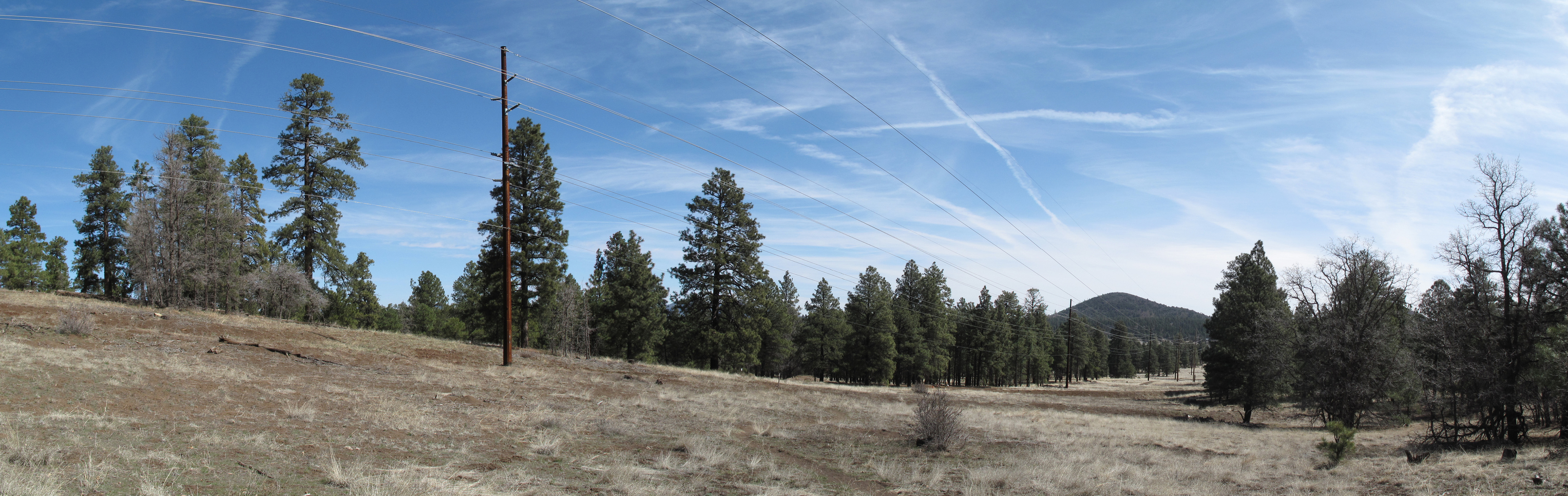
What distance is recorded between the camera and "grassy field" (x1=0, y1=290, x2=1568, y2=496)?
307 inches

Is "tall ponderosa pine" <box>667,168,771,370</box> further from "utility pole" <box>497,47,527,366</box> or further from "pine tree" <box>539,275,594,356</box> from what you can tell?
"utility pole" <box>497,47,527,366</box>

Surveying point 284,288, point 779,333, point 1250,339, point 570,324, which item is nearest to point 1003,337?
point 779,333

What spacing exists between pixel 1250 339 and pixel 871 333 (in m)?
34.5

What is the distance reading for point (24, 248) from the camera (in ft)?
184

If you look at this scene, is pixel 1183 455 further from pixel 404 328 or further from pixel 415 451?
pixel 404 328

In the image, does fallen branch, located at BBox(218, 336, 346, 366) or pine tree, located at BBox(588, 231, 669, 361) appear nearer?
fallen branch, located at BBox(218, 336, 346, 366)

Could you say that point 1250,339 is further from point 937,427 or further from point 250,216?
point 250,216

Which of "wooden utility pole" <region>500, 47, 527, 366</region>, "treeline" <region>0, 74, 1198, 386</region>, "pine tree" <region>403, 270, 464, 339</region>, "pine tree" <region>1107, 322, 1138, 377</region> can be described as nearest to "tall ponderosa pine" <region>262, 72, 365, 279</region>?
"treeline" <region>0, 74, 1198, 386</region>

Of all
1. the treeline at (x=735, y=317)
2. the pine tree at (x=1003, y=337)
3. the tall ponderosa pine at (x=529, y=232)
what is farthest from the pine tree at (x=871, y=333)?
the tall ponderosa pine at (x=529, y=232)

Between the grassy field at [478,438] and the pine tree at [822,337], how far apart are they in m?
44.4

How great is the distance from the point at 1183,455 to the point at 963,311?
78.1 metres

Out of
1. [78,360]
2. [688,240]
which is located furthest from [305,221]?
[78,360]

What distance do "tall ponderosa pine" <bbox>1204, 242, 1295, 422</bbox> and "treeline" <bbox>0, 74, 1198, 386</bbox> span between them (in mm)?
27340

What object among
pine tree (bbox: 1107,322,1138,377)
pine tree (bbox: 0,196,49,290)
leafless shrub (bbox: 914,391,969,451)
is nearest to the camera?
leafless shrub (bbox: 914,391,969,451)
